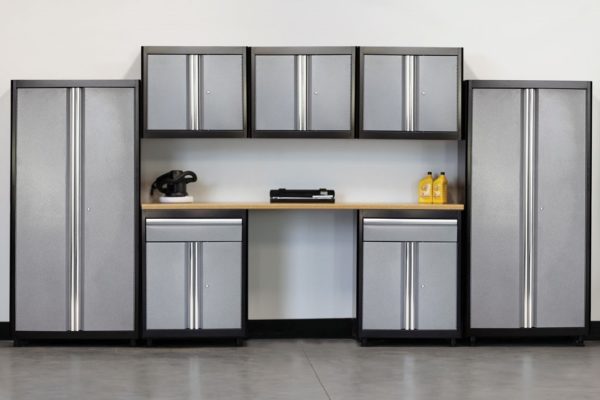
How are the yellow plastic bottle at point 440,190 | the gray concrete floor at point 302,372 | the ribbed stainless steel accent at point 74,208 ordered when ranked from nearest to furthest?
the gray concrete floor at point 302,372
the ribbed stainless steel accent at point 74,208
the yellow plastic bottle at point 440,190

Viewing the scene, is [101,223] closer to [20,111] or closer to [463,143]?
[20,111]

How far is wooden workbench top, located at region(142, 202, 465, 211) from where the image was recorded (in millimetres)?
6516

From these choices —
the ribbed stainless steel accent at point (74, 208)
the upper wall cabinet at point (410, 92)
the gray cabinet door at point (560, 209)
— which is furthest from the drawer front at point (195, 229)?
the gray cabinet door at point (560, 209)

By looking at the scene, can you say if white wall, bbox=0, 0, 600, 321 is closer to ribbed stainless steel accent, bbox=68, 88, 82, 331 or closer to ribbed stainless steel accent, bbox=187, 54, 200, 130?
ribbed stainless steel accent, bbox=187, 54, 200, 130

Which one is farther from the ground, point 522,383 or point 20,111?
point 20,111

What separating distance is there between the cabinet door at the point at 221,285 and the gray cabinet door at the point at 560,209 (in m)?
2.12

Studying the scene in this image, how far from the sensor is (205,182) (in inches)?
276

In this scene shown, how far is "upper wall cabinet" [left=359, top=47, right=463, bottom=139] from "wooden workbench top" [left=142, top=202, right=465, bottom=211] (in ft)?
1.61

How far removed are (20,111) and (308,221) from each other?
7.25 feet

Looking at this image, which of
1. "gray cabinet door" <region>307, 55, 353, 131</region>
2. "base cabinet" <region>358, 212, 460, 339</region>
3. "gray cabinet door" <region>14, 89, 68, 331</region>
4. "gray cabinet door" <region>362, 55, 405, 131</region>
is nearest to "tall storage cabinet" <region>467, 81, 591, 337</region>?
"base cabinet" <region>358, 212, 460, 339</region>

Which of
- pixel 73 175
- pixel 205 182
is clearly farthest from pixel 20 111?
pixel 205 182

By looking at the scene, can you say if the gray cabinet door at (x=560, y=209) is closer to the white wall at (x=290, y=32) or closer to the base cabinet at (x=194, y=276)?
the white wall at (x=290, y=32)

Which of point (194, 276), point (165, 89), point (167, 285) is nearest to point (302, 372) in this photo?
point (194, 276)

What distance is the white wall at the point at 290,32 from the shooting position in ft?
22.5
